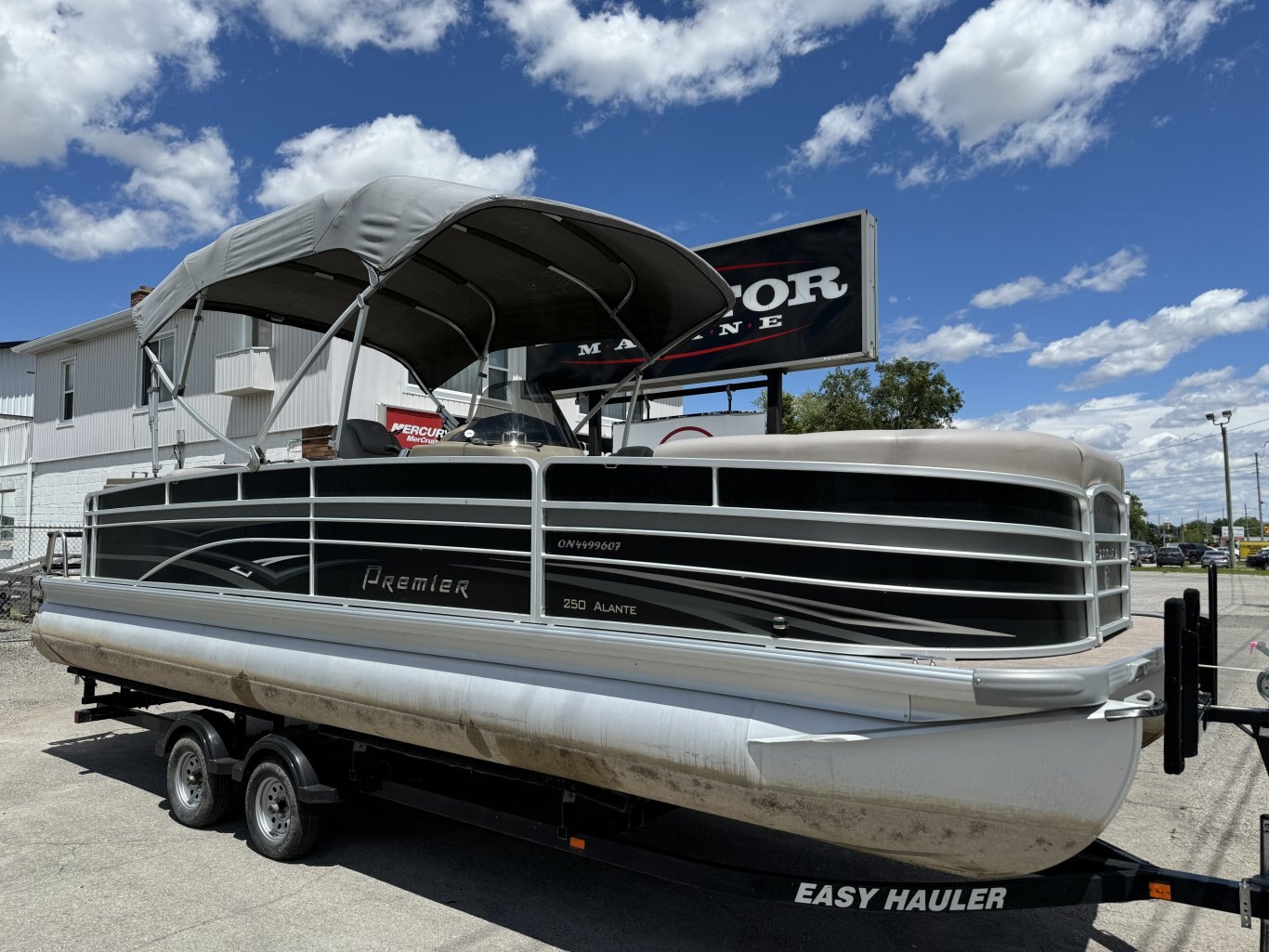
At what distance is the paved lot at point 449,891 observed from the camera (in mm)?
3777

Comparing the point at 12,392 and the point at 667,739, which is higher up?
the point at 12,392

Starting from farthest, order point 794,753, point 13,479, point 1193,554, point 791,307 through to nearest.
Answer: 1. point 1193,554
2. point 13,479
3. point 791,307
4. point 794,753

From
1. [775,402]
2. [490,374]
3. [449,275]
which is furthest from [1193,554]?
[449,275]

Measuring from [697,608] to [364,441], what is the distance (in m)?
2.63

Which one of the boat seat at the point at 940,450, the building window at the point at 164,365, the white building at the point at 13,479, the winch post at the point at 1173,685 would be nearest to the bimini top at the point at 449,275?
the boat seat at the point at 940,450

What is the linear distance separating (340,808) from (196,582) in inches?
63.6

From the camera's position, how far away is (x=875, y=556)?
2.94 m

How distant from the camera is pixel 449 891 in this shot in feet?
14.0

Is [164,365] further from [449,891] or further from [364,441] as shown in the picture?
[449,891]

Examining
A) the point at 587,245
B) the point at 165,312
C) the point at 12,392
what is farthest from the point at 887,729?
→ the point at 12,392

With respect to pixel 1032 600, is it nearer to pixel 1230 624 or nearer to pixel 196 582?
pixel 196 582

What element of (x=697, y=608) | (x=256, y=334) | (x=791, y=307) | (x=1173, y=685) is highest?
(x=256, y=334)

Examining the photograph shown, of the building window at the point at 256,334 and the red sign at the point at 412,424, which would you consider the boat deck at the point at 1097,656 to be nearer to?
the red sign at the point at 412,424

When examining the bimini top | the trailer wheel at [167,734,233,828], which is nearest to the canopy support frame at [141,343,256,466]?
the bimini top
